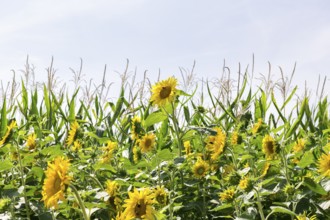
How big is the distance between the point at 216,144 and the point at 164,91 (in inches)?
15.8

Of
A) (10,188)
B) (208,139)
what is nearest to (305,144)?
(208,139)

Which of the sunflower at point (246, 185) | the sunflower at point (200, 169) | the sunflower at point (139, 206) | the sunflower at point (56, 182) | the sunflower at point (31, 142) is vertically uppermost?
the sunflower at point (56, 182)

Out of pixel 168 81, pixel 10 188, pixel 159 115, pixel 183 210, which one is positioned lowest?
pixel 183 210

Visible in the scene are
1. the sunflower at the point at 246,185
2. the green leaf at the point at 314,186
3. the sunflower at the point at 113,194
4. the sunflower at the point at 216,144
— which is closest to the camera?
the sunflower at the point at 113,194

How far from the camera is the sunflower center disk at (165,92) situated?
110 inches

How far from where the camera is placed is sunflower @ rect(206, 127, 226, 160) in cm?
289

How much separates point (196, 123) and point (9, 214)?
1942mm

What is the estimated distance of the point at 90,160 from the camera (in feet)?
10.8

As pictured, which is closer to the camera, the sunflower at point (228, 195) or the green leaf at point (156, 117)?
the sunflower at point (228, 195)

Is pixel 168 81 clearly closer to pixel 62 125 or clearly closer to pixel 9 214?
pixel 9 214

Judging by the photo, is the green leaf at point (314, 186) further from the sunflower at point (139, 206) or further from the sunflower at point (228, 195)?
the sunflower at point (139, 206)

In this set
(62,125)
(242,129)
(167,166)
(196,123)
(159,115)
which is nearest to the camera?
(167,166)

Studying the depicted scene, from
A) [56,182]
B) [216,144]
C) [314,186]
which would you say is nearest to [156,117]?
[216,144]

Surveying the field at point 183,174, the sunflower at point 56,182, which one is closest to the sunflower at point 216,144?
the field at point 183,174
